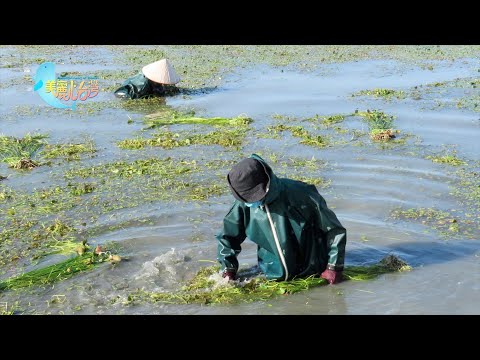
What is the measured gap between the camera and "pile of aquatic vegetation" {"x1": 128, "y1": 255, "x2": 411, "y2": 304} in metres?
4.76

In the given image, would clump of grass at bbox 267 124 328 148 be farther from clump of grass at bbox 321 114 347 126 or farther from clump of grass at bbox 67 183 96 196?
clump of grass at bbox 67 183 96 196

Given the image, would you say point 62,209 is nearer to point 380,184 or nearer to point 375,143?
point 380,184

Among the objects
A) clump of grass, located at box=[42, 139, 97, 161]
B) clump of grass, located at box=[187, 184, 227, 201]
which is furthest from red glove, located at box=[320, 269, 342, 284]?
clump of grass, located at box=[42, 139, 97, 161]

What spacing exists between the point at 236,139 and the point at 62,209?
10.4ft

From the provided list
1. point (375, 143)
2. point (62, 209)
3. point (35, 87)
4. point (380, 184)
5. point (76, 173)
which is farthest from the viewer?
point (35, 87)

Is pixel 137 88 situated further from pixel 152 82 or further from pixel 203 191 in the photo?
pixel 203 191

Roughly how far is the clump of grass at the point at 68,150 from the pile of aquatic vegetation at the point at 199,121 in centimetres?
136

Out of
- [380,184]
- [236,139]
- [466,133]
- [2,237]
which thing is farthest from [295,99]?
[2,237]

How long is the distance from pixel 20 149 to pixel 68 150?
0.66 metres

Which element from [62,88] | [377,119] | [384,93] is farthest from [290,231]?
[62,88]

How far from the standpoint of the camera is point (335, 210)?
6.58 meters

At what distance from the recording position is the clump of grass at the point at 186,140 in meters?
8.95

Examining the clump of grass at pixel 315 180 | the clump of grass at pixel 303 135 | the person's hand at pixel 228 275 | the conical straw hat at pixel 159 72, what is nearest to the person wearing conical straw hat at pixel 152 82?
the conical straw hat at pixel 159 72

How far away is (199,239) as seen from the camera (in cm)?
607
